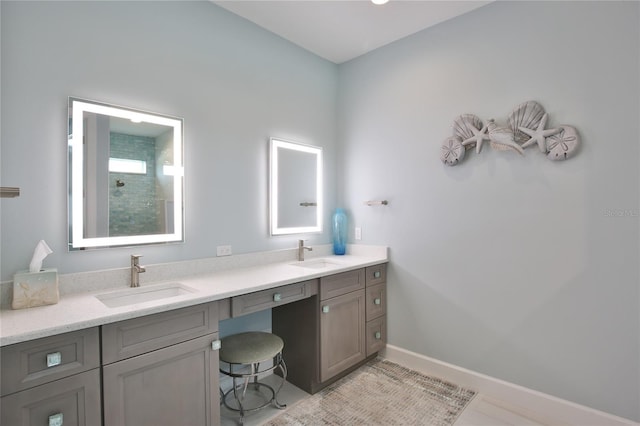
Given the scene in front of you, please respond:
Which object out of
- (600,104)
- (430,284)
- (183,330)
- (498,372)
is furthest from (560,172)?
(183,330)

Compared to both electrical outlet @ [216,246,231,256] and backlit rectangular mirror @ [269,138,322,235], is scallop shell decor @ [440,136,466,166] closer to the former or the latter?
backlit rectangular mirror @ [269,138,322,235]

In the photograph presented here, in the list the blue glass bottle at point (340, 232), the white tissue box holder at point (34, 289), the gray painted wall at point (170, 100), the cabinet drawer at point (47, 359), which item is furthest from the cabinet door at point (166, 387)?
the blue glass bottle at point (340, 232)

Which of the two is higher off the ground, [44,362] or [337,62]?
[337,62]

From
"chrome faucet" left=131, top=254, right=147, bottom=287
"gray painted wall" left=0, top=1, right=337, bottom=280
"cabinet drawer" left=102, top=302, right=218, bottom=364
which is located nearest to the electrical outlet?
"gray painted wall" left=0, top=1, right=337, bottom=280

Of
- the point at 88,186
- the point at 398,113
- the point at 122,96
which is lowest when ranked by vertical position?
the point at 88,186

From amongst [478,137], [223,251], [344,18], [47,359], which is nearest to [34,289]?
[47,359]

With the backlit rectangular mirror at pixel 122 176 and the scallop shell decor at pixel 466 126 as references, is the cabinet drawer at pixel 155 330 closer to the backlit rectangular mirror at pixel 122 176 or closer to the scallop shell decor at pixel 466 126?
the backlit rectangular mirror at pixel 122 176

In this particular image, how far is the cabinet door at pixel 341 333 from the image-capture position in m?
2.23

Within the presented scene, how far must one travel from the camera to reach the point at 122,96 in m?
1.82

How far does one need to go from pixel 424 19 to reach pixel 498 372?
2.63 metres

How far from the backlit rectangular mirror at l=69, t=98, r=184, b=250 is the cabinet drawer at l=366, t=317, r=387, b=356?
5.38 feet

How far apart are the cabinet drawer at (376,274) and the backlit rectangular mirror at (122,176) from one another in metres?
1.46

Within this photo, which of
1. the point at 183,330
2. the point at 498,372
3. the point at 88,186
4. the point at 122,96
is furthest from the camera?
the point at 498,372

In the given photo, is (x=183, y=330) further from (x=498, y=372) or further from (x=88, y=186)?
(x=498, y=372)
